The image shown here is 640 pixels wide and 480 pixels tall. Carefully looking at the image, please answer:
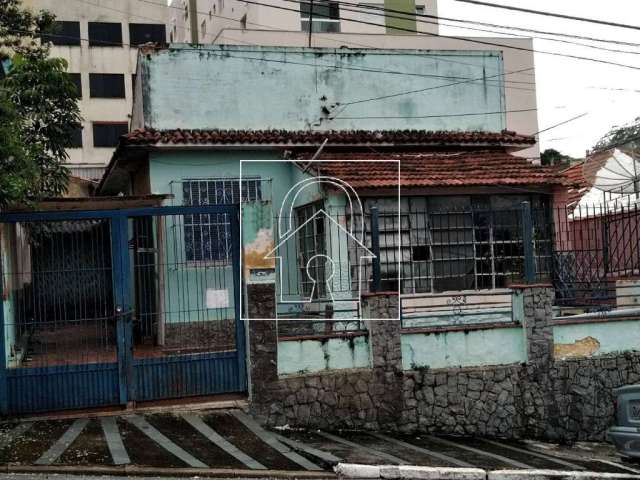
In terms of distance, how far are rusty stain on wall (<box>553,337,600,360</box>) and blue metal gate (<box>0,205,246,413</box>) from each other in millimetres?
4577

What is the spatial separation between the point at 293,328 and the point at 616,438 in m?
4.24

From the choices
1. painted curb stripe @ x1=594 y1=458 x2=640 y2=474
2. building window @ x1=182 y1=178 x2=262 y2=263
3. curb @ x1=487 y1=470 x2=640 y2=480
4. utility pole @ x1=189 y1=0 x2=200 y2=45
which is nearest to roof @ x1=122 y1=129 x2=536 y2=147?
building window @ x1=182 y1=178 x2=262 y2=263

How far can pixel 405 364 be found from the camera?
10.9 meters

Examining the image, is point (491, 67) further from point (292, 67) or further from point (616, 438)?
point (616, 438)

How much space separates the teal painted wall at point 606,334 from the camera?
11602 millimetres

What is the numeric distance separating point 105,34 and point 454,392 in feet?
120

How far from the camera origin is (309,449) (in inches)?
366

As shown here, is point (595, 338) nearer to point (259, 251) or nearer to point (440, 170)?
point (440, 170)

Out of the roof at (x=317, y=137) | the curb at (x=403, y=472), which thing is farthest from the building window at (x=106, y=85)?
the curb at (x=403, y=472)

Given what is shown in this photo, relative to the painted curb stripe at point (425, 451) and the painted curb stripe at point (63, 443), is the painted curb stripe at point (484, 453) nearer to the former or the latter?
the painted curb stripe at point (425, 451)

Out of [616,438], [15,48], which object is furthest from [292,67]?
[616,438]

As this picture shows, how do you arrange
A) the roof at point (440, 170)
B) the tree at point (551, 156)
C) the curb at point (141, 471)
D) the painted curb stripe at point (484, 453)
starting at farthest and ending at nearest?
1. the tree at point (551, 156)
2. the roof at point (440, 170)
3. the painted curb stripe at point (484, 453)
4. the curb at point (141, 471)

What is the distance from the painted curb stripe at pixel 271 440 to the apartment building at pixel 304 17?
19.7 metres

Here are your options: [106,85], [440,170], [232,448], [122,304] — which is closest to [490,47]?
→ [106,85]
